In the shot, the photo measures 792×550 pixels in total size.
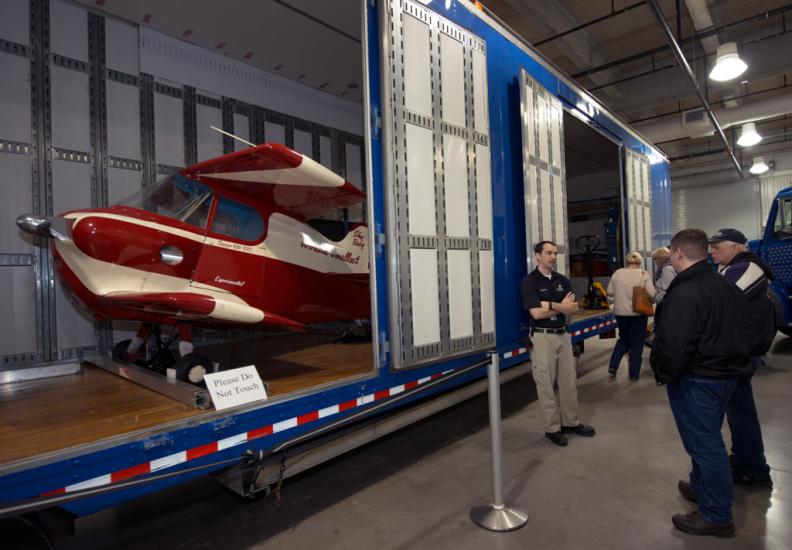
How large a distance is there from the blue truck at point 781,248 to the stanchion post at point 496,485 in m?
7.91

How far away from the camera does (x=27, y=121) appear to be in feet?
14.7

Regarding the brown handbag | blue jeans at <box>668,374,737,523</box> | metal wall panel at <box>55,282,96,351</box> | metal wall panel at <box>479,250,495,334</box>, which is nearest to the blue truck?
the brown handbag

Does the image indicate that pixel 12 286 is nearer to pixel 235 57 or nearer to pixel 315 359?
pixel 315 359

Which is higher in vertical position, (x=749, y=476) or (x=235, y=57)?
(x=235, y=57)

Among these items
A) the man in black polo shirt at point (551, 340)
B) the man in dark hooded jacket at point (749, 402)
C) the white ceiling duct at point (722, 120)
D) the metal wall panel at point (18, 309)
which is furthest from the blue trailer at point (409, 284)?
the white ceiling duct at point (722, 120)

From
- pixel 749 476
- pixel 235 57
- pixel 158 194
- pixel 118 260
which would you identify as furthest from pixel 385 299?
pixel 235 57

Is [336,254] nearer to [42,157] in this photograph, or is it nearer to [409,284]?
[409,284]

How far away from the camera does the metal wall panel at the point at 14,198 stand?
4348mm

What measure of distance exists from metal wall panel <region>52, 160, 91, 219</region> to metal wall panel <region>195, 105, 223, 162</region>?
1378 millimetres

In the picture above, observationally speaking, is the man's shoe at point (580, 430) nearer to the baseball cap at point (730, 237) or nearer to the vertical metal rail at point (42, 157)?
the baseball cap at point (730, 237)

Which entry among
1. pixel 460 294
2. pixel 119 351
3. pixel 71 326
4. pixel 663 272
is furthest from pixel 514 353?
pixel 71 326

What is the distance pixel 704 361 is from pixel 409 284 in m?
1.89

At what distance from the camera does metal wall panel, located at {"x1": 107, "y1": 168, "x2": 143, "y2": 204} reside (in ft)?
16.6

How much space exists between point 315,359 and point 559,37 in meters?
7.67
